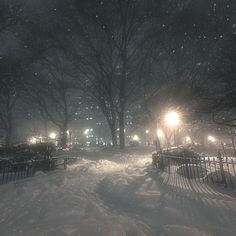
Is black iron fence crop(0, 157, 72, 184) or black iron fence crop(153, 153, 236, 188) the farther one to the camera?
black iron fence crop(0, 157, 72, 184)

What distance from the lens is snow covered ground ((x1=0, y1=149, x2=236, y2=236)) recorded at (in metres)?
5.10

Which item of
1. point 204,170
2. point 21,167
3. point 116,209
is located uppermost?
point 21,167

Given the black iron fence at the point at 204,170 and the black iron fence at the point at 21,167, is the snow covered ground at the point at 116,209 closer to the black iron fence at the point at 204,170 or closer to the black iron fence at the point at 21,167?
the black iron fence at the point at 204,170

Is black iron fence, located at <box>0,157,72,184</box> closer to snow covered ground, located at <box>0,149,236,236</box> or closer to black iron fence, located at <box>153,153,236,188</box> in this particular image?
snow covered ground, located at <box>0,149,236,236</box>

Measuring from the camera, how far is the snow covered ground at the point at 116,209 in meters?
5.10

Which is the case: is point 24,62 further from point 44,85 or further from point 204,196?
point 204,196

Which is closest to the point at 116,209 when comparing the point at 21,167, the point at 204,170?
the point at 204,170

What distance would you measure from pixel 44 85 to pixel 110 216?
27410 millimetres

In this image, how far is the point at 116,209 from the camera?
649 centimetres

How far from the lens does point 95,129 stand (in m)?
92.8

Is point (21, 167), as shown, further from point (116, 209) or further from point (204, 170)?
point (204, 170)

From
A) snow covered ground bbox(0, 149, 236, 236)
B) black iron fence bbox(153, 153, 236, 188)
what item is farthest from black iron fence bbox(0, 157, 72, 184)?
black iron fence bbox(153, 153, 236, 188)

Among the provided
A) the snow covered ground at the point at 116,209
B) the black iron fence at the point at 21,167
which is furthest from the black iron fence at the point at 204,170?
the black iron fence at the point at 21,167

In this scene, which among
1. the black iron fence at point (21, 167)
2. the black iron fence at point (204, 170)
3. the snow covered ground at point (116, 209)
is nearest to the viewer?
the snow covered ground at point (116, 209)
